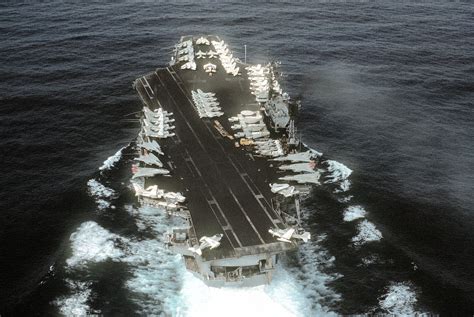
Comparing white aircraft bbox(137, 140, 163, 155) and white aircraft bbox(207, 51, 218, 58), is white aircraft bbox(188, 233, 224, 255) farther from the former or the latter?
white aircraft bbox(207, 51, 218, 58)

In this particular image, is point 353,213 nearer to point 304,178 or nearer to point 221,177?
point 304,178

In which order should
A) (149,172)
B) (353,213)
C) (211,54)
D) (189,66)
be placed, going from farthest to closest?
1. (211,54)
2. (189,66)
3. (353,213)
4. (149,172)

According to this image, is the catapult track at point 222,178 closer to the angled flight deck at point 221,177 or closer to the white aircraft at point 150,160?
the angled flight deck at point 221,177

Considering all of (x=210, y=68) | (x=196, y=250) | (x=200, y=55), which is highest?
(x=200, y=55)

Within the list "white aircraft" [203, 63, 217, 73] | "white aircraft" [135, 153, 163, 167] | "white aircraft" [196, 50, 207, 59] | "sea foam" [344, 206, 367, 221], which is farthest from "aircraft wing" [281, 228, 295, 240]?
"white aircraft" [196, 50, 207, 59]

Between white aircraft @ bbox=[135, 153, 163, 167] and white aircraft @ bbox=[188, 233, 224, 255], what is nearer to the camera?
white aircraft @ bbox=[188, 233, 224, 255]

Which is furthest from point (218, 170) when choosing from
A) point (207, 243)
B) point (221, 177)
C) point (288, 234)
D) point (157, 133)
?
point (288, 234)
